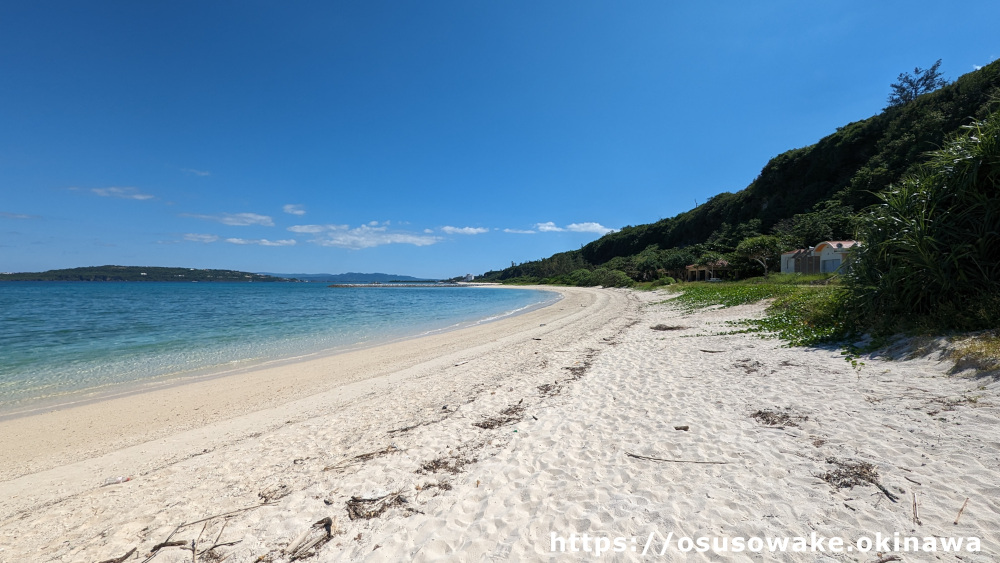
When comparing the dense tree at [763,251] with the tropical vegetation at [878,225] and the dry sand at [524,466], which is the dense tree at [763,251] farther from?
the dry sand at [524,466]

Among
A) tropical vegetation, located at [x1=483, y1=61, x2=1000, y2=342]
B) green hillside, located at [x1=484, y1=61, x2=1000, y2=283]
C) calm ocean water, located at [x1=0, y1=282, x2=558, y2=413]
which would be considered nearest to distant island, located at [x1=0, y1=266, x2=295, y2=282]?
tropical vegetation, located at [x1=483, y1=61, x2=1000, y2=342]

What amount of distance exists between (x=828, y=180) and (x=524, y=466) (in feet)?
258

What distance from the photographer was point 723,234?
67.7 m

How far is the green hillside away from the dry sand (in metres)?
31.1

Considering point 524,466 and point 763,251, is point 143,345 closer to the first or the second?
point 524,466

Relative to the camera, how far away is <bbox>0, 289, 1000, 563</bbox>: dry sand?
3.03 metres

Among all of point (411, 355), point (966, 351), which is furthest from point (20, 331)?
point (966, 351)

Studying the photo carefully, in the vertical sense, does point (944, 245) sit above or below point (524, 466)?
above

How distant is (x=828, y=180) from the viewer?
59.6m

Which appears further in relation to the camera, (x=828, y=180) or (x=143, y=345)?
(x=828, y=180)

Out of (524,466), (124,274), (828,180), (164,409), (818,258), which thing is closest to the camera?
(524,466)

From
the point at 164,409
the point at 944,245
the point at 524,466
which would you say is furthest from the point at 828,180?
the point at 164,409

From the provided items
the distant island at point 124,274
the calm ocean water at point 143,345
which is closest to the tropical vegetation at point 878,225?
the calm ocean water at point 143,345

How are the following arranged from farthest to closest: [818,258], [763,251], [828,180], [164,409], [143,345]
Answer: [828,180] → [763,251] → [818,258] → [143,345] → [164,409]
